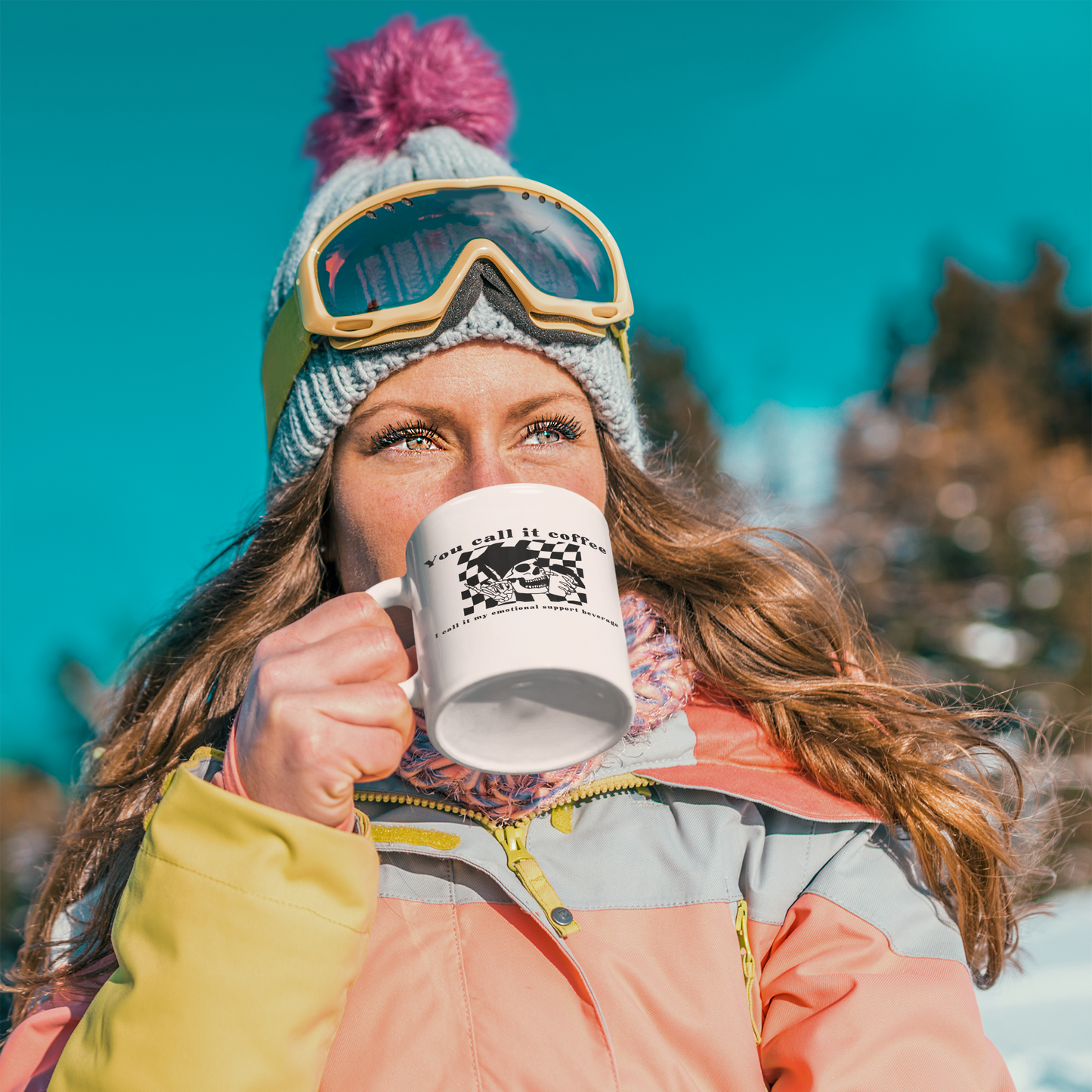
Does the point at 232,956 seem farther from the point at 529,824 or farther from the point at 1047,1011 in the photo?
Result: the point at 1047,1011

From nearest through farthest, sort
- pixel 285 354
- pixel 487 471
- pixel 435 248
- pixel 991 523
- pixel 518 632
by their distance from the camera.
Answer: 1. pixel 518 632
2. pixel 487 471
3. pixel 435 248
4. pixel 285 354
5. pixel 991 523

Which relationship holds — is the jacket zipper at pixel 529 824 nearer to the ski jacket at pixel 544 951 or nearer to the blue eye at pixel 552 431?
the ski jacket at pixel 544 951

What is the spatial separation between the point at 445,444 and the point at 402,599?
0.61 m

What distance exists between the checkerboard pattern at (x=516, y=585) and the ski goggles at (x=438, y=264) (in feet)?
2.81

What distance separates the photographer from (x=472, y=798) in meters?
1.78

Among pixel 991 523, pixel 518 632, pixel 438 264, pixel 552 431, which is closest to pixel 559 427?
pixel 552 431

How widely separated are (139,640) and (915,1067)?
7.18ft

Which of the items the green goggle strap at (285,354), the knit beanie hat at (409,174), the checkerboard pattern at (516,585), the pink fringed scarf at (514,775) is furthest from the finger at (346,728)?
the green goggle strap at (285,354)

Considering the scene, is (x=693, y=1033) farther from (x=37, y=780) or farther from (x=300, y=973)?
(x=37, y=780)

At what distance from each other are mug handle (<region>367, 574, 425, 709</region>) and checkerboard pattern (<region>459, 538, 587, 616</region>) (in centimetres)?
15

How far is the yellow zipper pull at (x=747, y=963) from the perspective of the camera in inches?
66.5

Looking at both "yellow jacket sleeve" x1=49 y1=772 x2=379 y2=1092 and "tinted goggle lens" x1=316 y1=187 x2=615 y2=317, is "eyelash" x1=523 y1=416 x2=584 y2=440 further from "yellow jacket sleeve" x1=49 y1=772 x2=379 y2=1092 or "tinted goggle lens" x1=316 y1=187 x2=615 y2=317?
"yellow jacket sleeve" x1=49 y1=772 x2=379 y2=1092

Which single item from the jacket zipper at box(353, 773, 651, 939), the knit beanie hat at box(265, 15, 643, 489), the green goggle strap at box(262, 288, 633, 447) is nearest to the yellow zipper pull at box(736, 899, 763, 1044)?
the jacket zipper at box(353, 773, 651, 939)

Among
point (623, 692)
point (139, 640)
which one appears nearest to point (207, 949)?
point (623, 692)
